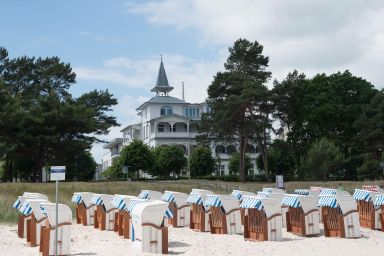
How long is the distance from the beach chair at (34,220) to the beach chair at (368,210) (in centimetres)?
1016

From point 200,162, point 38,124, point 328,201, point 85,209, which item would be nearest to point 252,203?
point 328,201

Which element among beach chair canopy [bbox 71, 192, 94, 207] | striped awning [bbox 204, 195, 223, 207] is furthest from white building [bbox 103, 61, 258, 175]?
striped awning [bbox 204, 195, 223, 207]

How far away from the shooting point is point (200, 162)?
77.4 m

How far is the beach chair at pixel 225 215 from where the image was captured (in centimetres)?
1688

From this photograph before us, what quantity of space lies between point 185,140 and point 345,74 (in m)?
33.8

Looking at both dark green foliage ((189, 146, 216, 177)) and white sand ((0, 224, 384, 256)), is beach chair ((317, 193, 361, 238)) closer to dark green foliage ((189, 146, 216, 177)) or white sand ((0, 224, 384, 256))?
white sand ((0, 224, 384, 256))

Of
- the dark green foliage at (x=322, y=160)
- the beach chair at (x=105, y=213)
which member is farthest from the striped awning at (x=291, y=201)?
the dark green foliage at (x=322, y=160)

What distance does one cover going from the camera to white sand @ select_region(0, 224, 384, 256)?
44.0 ft

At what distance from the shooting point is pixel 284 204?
17.3 m

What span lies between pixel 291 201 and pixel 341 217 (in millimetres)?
1496

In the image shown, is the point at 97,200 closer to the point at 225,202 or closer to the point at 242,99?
the point at 225,202

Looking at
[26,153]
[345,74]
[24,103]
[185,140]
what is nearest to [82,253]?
[26,153]

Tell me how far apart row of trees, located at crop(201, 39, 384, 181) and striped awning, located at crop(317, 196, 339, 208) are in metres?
34.7

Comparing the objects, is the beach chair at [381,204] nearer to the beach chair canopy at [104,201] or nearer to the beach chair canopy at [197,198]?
the beach chair canopy at [197,198]
